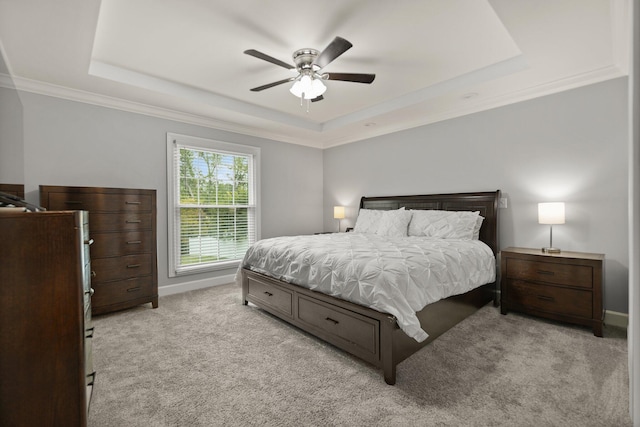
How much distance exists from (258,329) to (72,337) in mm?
1843

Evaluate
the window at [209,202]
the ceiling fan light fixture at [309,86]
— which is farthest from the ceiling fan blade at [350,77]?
the window at [209,202]

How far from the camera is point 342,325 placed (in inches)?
89.2

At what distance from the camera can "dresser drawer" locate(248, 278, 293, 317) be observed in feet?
9.26

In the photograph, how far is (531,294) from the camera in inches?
118

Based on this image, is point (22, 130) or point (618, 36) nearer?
point (618, 36)

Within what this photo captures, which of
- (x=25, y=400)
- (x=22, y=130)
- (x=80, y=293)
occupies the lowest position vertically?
(x=25, y=400)

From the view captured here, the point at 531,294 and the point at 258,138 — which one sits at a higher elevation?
the point at 258,138

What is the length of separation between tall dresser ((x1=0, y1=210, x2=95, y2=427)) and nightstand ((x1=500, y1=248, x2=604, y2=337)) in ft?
11.6

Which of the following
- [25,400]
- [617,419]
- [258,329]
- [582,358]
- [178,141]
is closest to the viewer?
[25,400]

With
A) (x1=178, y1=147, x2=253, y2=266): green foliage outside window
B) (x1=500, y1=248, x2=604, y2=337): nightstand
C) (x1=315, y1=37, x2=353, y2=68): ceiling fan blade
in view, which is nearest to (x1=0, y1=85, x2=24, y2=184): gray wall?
(x1=178, y1=147, x2=253, y2=266): green foliage outside window

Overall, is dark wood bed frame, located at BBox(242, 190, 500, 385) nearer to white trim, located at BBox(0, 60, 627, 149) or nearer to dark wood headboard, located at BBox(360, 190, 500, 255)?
dark wood headboard, located at BBox(360, 190, 500, 255)

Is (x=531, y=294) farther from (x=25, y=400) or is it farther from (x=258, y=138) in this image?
(x=258, y=138)

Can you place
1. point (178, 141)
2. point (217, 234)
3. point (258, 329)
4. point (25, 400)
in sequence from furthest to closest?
point (217, 234) → point (178, 141) → point (258, 329) → point (25, 400)

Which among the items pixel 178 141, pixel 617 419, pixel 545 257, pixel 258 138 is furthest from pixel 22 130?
pixel 545 257
